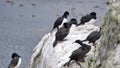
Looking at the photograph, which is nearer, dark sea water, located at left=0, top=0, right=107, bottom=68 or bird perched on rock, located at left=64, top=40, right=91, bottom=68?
bird perched on rock, located at left=64, top=40, right=91, bottom=68

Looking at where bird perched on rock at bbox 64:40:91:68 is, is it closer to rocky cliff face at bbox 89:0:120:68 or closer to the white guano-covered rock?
the white guano-covered rock

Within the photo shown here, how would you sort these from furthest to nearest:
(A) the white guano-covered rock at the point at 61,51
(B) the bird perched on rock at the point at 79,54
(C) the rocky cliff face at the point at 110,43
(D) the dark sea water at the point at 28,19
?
(D) the dark sea water at the point at 28,19, (A) the white guano-covered rock at the point at 61,51, (B) the bird perched on rock at the point at 79,54, (C) the rocky cliff face at the point at 110,43

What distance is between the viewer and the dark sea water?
1371 centimetres

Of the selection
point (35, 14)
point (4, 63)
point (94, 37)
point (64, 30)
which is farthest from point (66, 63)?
point (35, 14)

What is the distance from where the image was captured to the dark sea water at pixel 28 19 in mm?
13711

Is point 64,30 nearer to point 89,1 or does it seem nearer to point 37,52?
point 37,52

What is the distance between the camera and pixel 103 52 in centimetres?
404

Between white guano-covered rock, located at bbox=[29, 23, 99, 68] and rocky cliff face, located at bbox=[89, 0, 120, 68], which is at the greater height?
rocky cliff face, located at bbox=[89, 0, 120, 68]

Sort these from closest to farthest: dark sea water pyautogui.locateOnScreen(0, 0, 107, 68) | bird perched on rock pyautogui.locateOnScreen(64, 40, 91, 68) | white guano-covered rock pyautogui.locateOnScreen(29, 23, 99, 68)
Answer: bird perched on rock pyautogui.locateOnScreen(64, 40, 91, 68), white guano-covered rock pyautogui.locateOnScreen(29, 23, 99, 68), dark sea water pyautogui.locateOnScreen(0, 0, 107, 68)

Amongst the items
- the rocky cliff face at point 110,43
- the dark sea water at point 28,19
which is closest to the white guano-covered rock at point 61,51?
the dark sea water at point 28,19

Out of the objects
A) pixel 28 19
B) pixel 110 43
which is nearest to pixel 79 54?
pixel 110 43

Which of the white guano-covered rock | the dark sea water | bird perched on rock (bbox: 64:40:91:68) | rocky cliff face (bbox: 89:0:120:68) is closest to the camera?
rocky cliff face (bbox: 89:0:120:68)

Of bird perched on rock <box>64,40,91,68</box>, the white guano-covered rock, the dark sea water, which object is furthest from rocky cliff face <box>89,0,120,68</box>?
the dark sea water

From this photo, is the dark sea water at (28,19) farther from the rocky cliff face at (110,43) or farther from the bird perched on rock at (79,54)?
the rocky cliff face at (110,43)
